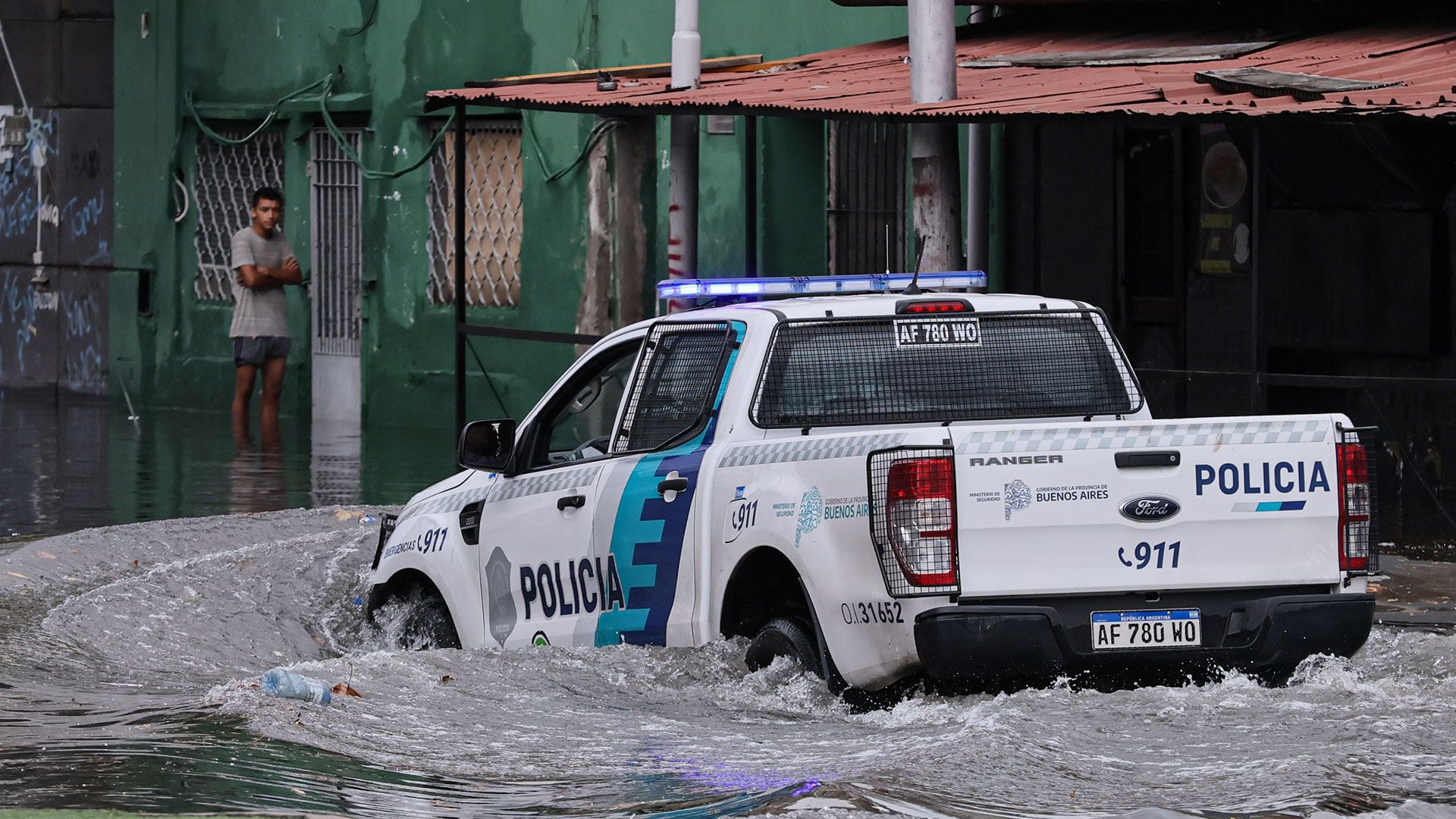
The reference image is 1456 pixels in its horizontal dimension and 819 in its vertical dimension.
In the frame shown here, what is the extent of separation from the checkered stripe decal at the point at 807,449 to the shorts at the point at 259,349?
10924mm

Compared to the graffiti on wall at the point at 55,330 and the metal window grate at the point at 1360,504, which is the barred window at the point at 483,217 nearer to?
the graffiti on wall at the point at 55,330

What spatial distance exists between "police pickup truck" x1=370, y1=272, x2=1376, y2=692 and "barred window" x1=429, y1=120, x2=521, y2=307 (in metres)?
10.6

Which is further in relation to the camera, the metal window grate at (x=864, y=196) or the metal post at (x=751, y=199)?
the metal window grate at (x=864, y=196)

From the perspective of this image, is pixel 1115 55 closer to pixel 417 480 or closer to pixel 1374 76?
pixel 1374 76

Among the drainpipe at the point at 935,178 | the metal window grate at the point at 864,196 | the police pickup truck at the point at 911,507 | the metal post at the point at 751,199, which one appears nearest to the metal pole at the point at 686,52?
the metal post at the point at 751,199

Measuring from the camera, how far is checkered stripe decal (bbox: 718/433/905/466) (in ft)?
23.5

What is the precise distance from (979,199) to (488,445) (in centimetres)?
756

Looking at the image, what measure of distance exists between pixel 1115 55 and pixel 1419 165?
191 centimetres

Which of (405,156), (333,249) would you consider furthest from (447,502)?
(333,249)

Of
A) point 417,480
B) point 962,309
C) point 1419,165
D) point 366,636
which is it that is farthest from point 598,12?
point 962,309

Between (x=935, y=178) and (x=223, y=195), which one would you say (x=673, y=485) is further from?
(x=223, y=195)

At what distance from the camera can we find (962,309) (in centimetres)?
821

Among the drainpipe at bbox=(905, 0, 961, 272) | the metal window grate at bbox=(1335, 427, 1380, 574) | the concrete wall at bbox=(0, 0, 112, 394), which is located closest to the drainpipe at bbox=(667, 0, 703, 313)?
the drainpipe at bbox=(905, 0, 961, 272)

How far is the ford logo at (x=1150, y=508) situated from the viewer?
7.23 meters
